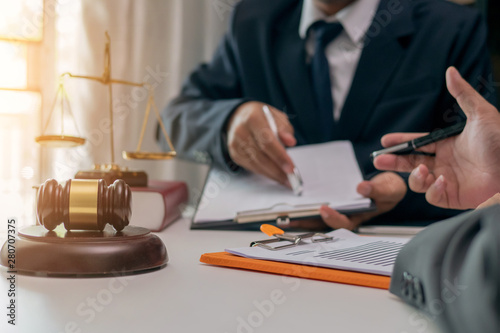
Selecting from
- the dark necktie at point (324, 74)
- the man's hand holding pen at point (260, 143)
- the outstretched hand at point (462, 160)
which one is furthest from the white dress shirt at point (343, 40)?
the outstretched hand at point (462, 160)

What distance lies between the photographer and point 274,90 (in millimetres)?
1425

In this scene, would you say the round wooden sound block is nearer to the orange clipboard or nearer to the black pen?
the orange clipboard

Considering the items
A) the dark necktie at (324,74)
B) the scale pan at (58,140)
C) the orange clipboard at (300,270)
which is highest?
the dark necktie at (324,74)

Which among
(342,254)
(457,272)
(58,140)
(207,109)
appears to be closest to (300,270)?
(342,254)

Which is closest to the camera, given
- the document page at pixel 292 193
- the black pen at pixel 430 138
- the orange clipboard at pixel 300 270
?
the orange clipboard at pixel 300 270

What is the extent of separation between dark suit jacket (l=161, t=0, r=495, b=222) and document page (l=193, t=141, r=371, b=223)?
109 millimetres

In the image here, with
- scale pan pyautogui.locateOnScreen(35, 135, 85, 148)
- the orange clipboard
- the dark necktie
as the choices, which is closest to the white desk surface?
the orange clipboard

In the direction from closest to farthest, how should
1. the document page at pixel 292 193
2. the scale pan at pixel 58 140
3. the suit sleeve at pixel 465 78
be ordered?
the scale pan at pixel 58 140
the document page at pixel 292 193
the suit sleeve at pixel 465 78

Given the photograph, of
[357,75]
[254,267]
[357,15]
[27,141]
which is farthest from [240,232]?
[27,141]

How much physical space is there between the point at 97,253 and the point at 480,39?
4.12ft

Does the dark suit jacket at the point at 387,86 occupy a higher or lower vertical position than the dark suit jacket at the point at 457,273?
higher

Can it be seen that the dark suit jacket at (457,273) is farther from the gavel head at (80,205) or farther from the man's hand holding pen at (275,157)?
the man's hand holding pen at (275,157)

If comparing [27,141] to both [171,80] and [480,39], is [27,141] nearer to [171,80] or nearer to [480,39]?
[171,80]

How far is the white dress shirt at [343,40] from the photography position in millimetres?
1319
